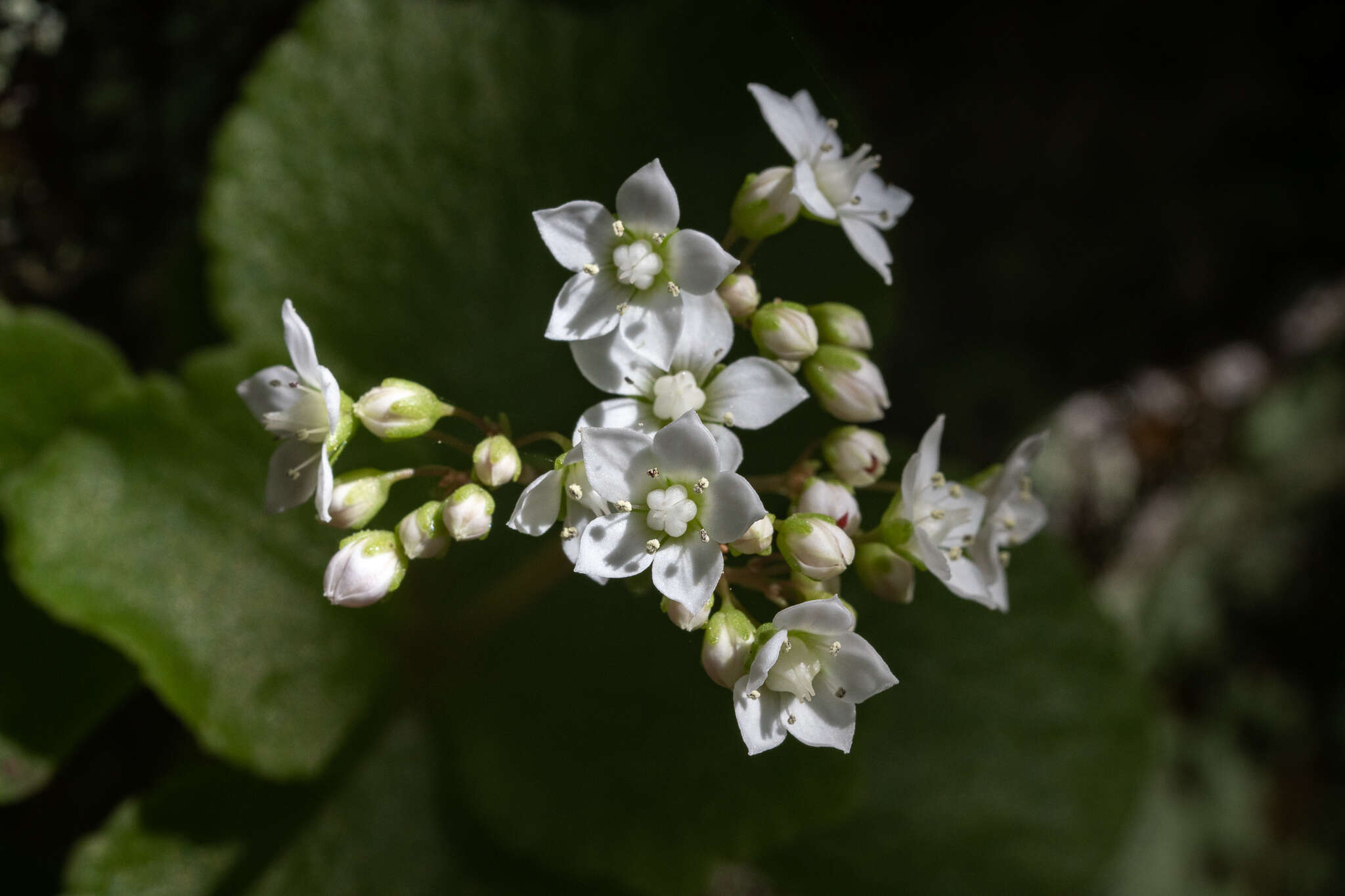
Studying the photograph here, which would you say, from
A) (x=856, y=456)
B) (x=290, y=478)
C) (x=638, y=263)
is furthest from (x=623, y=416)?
(x=290, y=478)

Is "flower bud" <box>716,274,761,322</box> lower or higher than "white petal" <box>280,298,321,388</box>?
lower

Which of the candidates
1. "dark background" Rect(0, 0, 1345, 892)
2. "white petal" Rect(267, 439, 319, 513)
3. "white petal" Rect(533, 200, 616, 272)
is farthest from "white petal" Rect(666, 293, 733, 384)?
"dark background" Rect(0, 0, 1345, 892)

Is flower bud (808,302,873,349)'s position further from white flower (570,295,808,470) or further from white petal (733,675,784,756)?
white petal (733,675,784,756)

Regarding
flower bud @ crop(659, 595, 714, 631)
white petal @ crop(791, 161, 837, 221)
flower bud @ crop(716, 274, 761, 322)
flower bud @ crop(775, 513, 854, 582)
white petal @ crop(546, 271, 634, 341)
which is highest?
white petal @ crop(791, 161, 837, 221)

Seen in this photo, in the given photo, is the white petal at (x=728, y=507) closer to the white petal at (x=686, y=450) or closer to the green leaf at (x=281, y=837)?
the white petal at (x=686, y=450)

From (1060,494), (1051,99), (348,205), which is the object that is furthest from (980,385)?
(348,205)

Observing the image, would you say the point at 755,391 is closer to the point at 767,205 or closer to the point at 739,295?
the point at 739,295

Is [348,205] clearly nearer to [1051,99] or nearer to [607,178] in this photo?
[607,178]

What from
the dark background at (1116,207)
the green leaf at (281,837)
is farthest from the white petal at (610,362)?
the dark background at (1116,207)
